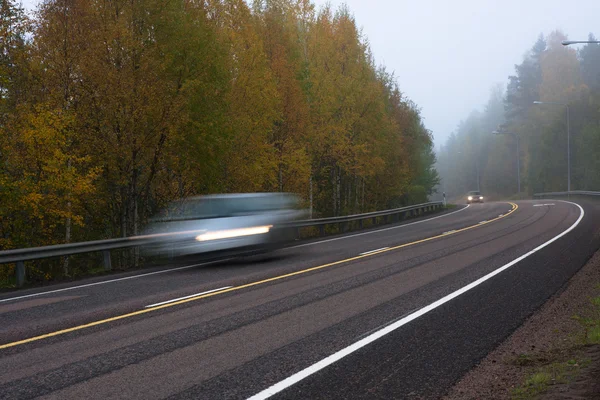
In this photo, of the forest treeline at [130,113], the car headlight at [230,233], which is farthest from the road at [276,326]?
the forest treeline at [130,113]

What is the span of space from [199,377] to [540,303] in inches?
225

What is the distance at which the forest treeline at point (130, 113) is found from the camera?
62.3 ft

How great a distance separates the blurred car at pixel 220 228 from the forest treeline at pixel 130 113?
208 inches

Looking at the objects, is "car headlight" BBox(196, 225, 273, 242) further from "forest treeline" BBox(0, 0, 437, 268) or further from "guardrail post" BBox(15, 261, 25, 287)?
"forest treeline" BBox(0, 0, 437, 268)

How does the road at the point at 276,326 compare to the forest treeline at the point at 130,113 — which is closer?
the road at the point at 276,326

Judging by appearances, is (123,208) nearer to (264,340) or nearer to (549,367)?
(264,340)

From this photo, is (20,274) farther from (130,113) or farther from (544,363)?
(544,363)

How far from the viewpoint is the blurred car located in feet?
→ 47.2

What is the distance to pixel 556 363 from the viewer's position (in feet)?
19.2

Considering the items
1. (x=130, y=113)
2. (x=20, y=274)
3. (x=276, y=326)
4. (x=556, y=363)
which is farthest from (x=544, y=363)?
(x=130, y=113)

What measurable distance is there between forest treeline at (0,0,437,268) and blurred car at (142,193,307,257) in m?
5.29

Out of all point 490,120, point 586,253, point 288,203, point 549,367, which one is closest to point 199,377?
point 549,367

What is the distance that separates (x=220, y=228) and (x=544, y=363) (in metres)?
9.72

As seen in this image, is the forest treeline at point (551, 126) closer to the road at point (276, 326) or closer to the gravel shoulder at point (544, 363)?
the road at point (276, 326)
